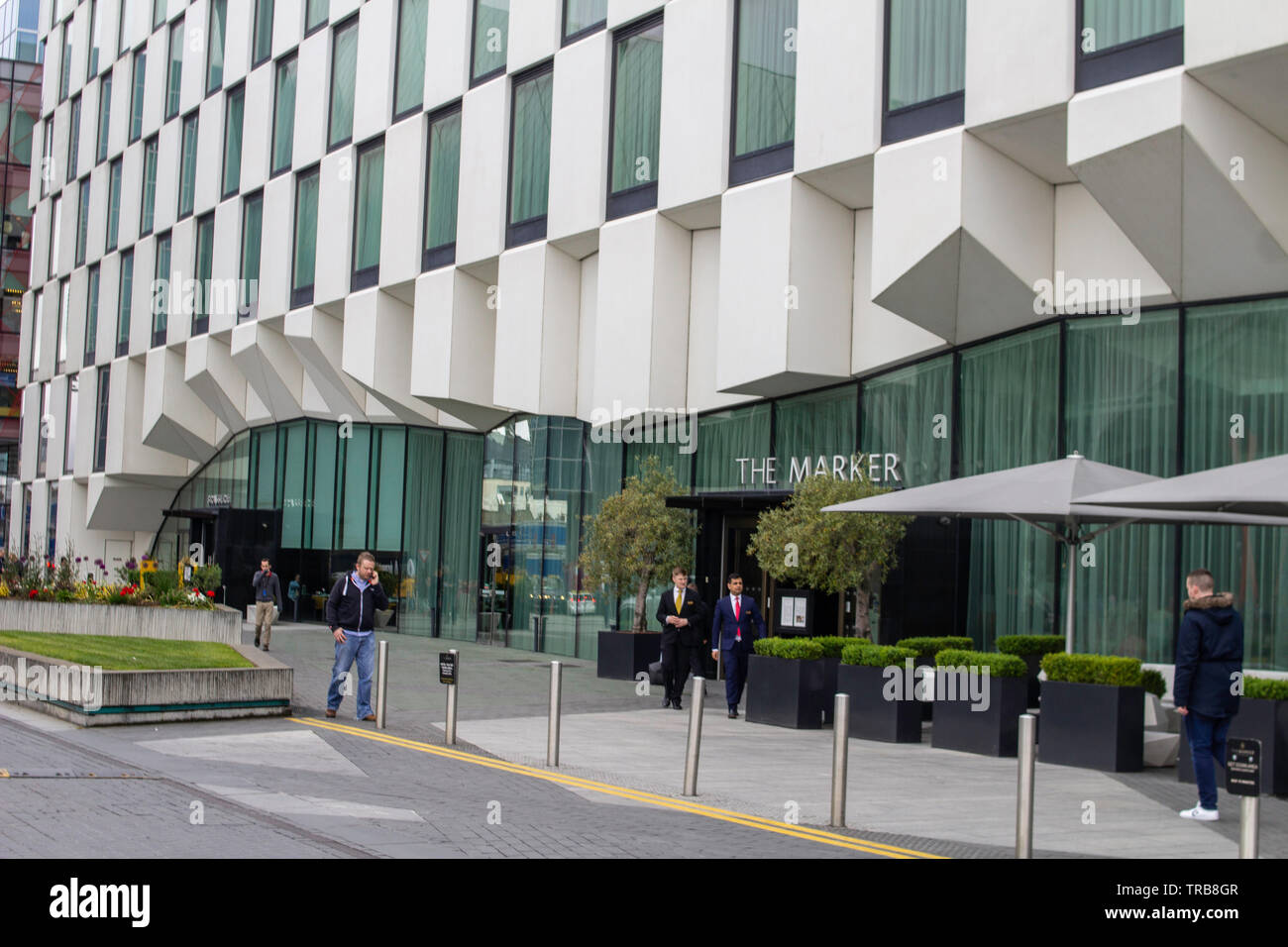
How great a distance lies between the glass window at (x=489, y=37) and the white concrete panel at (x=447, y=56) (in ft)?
0.64

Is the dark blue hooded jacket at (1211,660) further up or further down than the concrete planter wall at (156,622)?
further up

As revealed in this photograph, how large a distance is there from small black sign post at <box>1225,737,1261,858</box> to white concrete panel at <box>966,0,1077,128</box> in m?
10.7

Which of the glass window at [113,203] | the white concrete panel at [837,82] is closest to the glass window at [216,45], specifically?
the glass window at [113,203]

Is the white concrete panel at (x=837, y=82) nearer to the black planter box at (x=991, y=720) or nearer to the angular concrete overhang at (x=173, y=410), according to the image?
the black planter box at (x=991, y=720)

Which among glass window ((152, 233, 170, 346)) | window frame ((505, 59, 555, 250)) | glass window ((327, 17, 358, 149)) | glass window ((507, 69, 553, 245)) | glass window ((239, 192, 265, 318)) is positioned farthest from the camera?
glass window ((152, 233, 170, 346))

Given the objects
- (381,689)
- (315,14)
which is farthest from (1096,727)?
(315,14)

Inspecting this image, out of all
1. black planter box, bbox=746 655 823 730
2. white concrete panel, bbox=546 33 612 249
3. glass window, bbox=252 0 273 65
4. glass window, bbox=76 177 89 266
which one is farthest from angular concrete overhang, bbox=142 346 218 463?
black planter box, bbox=746 655 823 730

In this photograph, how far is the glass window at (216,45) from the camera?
133 feet

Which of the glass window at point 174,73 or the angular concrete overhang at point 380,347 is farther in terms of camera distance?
the glass window at point 174,73

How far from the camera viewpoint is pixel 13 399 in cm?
6806

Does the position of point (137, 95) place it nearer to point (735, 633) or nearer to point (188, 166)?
point (188, 166)

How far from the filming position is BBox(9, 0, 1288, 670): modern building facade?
16.1 meters

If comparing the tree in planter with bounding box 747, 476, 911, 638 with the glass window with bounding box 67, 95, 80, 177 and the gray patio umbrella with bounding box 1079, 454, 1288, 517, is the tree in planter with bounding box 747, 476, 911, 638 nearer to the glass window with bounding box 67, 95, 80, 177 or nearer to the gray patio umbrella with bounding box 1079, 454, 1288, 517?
the gray patio umbrella with bounding box 1079, 454, 1288, 517
